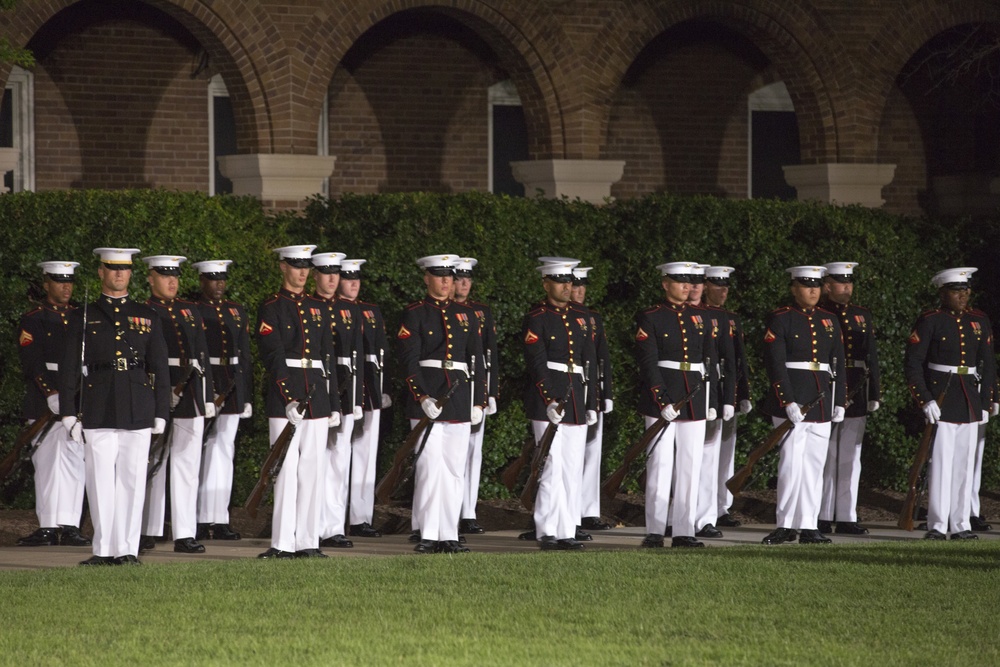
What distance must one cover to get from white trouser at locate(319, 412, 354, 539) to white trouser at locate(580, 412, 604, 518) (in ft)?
5.95

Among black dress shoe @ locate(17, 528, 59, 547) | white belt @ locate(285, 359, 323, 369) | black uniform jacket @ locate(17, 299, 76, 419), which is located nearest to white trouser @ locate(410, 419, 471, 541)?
white belt @ locate(285, 359, 323, 369)

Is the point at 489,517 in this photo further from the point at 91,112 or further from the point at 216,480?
the point at 91,112

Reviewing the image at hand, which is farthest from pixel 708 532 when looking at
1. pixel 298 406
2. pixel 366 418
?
pixel 298 406

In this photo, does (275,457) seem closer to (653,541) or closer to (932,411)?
(653,541)

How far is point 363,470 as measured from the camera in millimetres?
12297

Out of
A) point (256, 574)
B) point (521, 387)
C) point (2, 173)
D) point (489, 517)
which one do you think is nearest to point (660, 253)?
point (521, 387)

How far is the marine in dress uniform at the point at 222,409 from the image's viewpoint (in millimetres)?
11891

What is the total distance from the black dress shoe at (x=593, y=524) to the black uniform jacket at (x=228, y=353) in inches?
105

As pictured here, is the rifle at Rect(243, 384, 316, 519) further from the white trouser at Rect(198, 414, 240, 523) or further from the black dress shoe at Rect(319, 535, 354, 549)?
the white trouser at Rect(198, 414, 240, 523)

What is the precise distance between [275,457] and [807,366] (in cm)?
371

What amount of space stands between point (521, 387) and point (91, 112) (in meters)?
7.52

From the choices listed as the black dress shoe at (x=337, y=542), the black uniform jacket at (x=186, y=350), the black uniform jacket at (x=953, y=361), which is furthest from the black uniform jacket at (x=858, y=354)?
the black uniform jacket at (x=186, y=350)

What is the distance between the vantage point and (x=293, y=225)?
45.6ft

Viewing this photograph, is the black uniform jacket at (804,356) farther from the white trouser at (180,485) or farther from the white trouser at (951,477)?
the white trouser at (180,485)
